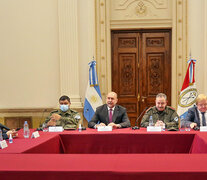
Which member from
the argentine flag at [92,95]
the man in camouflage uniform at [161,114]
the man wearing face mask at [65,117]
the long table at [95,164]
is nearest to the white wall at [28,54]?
the argentine flag at [92,95]

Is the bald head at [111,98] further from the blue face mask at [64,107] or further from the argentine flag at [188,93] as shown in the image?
the argentine flag at [188,93]

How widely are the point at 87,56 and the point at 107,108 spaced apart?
196 centimetres

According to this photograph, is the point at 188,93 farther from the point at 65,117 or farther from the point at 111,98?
the point at 65,117

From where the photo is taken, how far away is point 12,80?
18.8 feet

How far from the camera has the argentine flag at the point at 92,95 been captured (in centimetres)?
525

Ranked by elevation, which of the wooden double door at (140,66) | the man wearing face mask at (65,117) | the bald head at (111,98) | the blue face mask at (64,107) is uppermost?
the wooden double door at (140,66)

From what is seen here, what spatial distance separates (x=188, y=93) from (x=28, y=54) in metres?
3.72

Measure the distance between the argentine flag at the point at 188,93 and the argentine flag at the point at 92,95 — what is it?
5.61 ft

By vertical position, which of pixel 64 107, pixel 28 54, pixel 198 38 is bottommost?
pixel 64 107

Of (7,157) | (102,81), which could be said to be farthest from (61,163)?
(102,81)

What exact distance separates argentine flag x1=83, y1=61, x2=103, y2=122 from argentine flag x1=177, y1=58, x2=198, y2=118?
67.3 inches

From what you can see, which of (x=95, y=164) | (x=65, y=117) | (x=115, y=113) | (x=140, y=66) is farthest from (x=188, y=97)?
(x=95, y=164)

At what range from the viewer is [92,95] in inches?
207

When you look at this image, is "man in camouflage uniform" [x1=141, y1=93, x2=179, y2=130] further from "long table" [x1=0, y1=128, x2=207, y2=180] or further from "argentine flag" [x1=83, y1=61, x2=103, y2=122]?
"argentine flag" [x1=83, y1=61, x2=103, y2=122]
